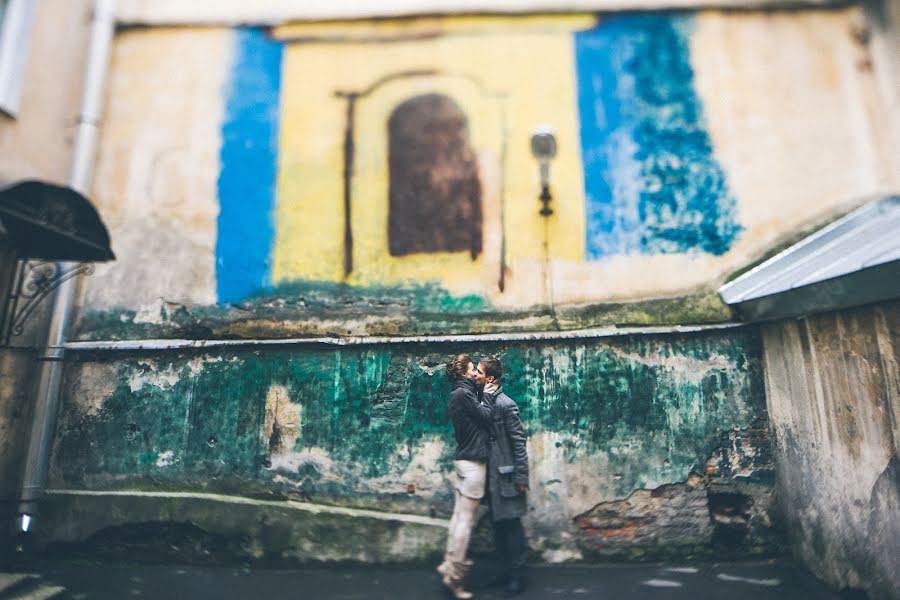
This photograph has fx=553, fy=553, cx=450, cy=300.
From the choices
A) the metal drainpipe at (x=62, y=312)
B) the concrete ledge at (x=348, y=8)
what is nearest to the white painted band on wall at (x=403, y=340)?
the metal drainpipe at (x=62, y=312)

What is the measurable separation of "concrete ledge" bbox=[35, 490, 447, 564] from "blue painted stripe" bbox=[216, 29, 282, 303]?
6.80ft

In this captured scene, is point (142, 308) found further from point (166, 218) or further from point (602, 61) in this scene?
point (602, 61)

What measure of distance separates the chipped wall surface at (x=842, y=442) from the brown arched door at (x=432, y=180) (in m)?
3.05

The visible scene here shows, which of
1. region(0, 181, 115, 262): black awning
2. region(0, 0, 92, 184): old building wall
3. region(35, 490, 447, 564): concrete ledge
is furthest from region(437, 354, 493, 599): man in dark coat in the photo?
region(0, 0, 92, 184): old building wall

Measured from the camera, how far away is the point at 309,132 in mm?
6051

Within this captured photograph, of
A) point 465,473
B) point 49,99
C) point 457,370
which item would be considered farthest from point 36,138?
point 465,473

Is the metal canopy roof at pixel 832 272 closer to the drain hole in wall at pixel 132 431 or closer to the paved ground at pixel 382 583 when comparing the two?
the paved ground at pixel 382 583

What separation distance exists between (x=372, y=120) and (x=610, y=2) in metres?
2.91

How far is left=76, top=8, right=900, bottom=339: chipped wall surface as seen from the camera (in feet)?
18.4

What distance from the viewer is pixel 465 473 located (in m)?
4.25

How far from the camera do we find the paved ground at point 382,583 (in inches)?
167

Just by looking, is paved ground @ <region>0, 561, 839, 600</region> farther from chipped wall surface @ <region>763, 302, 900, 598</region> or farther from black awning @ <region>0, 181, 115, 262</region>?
black awning @ <region>0, 181, 115, 262</region>

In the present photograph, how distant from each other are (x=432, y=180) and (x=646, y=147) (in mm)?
2268

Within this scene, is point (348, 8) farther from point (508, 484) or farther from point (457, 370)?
point (508, 484)
